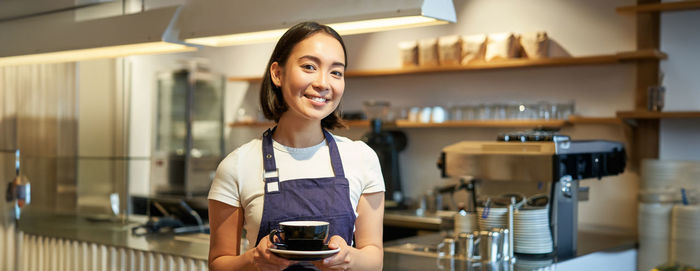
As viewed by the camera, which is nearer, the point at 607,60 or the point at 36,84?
the point at 36,84

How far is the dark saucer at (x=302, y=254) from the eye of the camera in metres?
1.37

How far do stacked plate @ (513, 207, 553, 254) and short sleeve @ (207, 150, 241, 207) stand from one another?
1.79m

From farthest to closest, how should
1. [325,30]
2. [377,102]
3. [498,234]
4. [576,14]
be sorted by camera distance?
[377,102], [576,14], [498,234], [325,30]

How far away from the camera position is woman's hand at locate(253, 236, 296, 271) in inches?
55.1

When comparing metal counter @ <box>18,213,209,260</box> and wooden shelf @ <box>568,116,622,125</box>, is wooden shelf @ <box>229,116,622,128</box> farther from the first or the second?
metal counter @ <box>18,213,209,260</box>

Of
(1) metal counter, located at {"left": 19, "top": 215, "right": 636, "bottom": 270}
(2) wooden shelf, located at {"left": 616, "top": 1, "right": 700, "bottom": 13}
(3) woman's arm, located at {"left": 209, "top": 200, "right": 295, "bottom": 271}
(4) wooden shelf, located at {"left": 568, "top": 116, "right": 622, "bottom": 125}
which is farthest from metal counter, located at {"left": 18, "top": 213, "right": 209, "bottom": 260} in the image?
(2) wooden shelf, located at {"left": 616, "top": 1, "right": 700, "bottom": 13}

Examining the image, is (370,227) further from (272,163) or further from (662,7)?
(662,7)

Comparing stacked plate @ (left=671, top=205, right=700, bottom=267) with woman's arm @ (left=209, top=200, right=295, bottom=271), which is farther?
stacked plate @ (left=671, top=205, right=700, bottom=267)

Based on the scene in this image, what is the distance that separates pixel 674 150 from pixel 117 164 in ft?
10.4

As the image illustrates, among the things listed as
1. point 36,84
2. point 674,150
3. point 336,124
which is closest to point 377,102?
point 674,150

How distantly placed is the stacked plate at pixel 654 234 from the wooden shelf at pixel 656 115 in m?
0.50

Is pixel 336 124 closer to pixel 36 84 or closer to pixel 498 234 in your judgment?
pixel 498 234

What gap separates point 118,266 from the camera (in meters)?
3.42

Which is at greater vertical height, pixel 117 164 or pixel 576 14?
pixel 576 14
